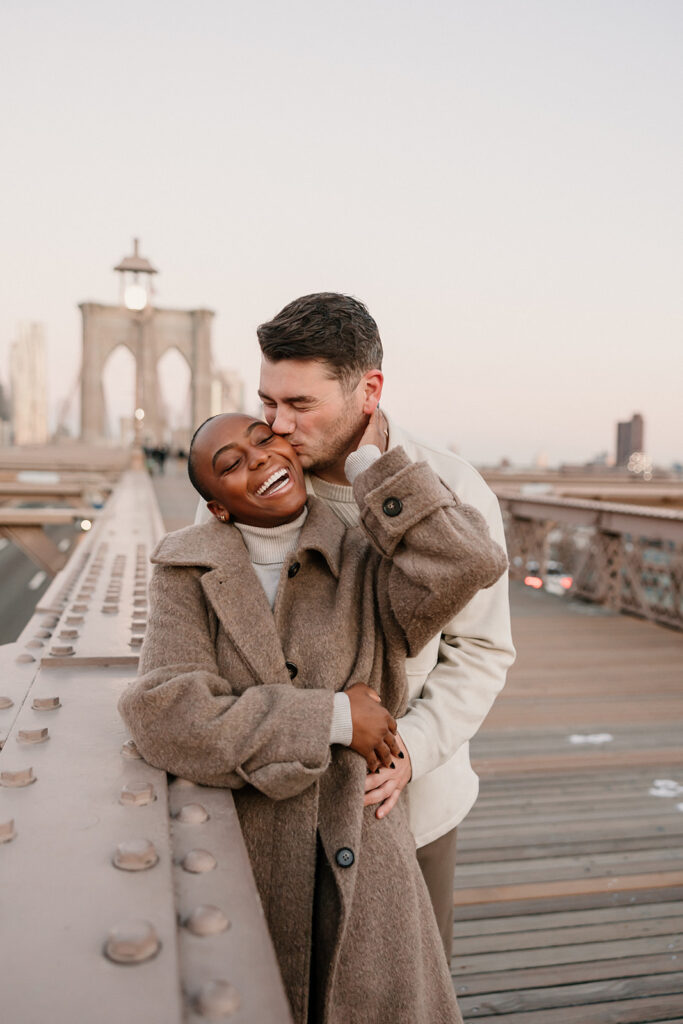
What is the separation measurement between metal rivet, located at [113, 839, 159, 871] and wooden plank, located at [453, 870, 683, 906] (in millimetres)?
2079

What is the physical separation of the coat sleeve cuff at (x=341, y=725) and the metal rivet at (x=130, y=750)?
390mm

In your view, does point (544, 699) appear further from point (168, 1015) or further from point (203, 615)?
point (168, 1015)

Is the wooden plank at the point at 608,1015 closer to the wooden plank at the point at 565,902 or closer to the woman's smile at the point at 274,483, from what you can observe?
the wooden plank at the point at 565,902

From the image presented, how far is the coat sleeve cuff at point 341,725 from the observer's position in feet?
4.46

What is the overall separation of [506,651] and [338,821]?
587 millimetres

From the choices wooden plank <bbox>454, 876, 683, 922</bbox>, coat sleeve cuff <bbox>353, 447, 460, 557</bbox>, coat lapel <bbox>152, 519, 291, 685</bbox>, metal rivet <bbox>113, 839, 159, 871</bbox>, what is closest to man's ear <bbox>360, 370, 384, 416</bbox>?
coat sleeve cuff <bbox>353, 447, 460, 557</bbox>

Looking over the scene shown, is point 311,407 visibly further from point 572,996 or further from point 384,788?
point 572,996

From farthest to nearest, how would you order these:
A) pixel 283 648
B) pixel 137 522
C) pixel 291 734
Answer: pixel 137 522 < pixel 283 648 < pixel 291 734

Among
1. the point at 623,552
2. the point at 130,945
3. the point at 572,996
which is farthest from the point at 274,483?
the point at 623,552

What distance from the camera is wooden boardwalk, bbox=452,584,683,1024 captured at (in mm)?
2385

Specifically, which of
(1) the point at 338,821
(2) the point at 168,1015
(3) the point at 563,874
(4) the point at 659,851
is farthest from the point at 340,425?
(4) the point at 659,851

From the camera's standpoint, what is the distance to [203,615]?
155 centimetres

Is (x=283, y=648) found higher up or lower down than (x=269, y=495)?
lower down

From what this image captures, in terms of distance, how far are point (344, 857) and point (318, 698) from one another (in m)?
0.28
